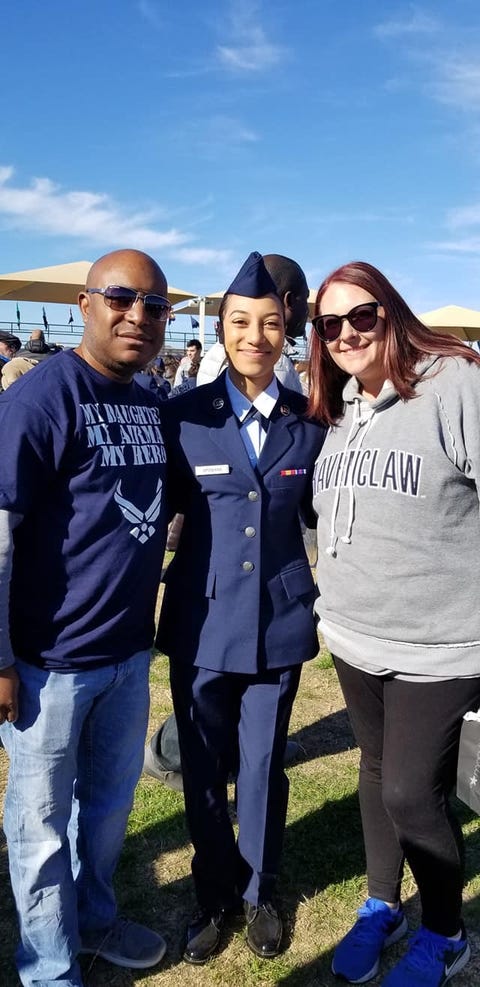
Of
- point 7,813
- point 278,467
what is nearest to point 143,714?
point 7,813

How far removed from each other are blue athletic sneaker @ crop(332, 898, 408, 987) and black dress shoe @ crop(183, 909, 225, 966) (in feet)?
1.25

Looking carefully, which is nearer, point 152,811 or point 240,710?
point 240,710

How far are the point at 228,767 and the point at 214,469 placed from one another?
3.26 ft

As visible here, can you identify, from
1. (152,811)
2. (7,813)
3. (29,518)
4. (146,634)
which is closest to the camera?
(29,518)

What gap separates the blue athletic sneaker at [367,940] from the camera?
2.24 metres

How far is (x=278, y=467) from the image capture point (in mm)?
2242

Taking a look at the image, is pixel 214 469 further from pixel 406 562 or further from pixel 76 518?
pixel 406 562

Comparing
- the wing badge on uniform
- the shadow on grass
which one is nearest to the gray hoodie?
the wing badge on uniform

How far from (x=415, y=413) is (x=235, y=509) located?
1.99 ft

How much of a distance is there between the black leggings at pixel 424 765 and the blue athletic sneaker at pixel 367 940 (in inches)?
10.2

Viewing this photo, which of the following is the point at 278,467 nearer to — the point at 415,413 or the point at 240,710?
the point at 415,413

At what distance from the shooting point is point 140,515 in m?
1.92

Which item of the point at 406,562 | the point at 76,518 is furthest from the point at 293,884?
the point at 76,518

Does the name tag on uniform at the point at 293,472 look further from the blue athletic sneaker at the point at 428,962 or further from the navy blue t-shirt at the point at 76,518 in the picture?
the blue athletic sneaker at the point at 428,962
